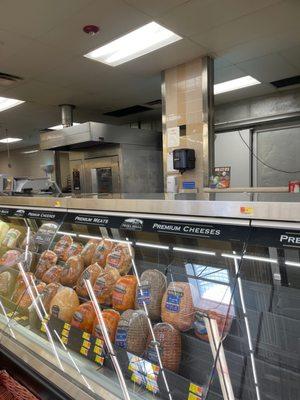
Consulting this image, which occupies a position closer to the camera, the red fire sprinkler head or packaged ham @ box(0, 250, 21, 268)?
packaged ham @ box(0, 250, 21, 268)

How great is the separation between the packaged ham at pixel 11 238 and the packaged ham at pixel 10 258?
0.06 m

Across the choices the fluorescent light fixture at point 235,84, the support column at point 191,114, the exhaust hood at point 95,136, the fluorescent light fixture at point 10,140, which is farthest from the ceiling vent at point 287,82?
the fluorescent light fixture at point 10,140

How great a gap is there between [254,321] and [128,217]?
21.5 inches

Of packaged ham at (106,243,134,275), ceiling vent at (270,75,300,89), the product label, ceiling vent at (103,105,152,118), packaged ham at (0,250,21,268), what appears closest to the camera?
the product label

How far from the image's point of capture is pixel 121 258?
1.42 metres

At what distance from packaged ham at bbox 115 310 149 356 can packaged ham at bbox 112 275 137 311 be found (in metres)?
0.07

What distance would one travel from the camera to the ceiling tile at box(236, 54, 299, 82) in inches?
144

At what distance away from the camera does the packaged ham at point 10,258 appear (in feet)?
5.91

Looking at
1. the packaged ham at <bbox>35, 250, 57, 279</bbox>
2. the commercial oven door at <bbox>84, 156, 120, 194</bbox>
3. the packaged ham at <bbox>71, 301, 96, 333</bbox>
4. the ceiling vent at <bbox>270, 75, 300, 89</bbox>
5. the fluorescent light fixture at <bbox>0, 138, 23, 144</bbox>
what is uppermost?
the ceiling vent at <bbox>270, 75, 300, 89</bbox>

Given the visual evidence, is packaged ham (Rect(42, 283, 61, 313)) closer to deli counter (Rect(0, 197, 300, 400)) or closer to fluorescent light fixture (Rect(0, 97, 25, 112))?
deli counter (Rect(0, 197, 300, 400))

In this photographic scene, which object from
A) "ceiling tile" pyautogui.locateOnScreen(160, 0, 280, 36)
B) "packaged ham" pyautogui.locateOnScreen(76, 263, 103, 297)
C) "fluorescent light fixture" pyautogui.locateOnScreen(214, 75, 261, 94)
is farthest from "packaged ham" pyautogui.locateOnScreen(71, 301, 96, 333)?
"fluorescent light fixture" pyautogui.locateOnScreen(214, 75, 261, 94)

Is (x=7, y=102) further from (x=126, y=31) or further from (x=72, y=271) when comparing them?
(x=72, y=271)

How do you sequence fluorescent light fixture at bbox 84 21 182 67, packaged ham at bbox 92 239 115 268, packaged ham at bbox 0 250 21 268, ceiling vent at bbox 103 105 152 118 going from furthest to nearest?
ceiling vent at bbox 103 105 152 118, fluorescent light fixture at bbox 84 21 182 67, packaged ham at bbox 0 250 21 268, packaged ham at bbox 92 239 115 268

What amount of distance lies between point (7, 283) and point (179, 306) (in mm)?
1092
